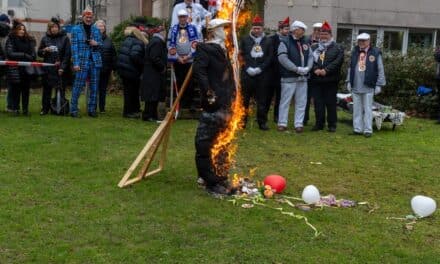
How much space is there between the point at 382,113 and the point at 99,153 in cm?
613

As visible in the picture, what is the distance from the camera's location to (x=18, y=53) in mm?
12195

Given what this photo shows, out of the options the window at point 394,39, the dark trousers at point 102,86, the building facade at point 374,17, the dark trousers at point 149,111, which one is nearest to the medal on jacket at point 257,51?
the dark trousers at point 149,111

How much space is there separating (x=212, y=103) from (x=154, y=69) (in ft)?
17.7

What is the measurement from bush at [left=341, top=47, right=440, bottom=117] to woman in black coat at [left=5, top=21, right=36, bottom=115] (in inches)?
345

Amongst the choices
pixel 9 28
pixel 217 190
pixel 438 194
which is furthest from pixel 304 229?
pixel 9 28

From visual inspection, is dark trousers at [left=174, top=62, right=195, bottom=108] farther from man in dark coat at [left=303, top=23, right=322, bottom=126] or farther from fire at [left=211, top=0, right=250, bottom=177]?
fire at [left=211, top=0, right=250, bottom=177]

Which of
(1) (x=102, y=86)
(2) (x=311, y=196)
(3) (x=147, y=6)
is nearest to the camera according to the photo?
(2) (x=311, y=196)

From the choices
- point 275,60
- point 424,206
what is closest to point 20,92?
point 275,60

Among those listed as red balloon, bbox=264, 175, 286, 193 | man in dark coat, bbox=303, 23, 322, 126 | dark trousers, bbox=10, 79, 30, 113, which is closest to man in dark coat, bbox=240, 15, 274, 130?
man in dark coat, bbox=303, 23, 322, 126

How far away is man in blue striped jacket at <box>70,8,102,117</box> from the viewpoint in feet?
40.3

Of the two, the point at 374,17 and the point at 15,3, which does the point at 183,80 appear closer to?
the point at 374,17

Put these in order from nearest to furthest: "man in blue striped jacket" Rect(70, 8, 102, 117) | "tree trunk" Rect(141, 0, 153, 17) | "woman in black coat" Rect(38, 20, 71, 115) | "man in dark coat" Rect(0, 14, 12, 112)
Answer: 1. "man in dark coat" Rect(0, 14, 12, 112)
2. "man in blue striped jacket" Rect(70, 8, 102, 117)
3. "woman in black coat" Rect(38, 20, 71, 115)
4. "tree trunk" Rect(141, 0, 153, 17)

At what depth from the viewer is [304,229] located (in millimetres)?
6047

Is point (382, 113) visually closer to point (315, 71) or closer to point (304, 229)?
point (315, 71)
